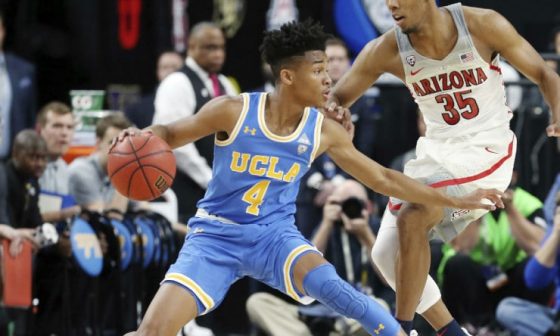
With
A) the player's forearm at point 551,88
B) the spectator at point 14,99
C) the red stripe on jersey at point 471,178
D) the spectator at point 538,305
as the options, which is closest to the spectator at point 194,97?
the spectator at point 14,99

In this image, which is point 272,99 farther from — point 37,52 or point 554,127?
point 37,52

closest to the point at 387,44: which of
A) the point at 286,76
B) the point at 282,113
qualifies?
the point at 286,76

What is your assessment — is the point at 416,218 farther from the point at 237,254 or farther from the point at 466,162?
the point at 237,254

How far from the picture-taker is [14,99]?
430 inches

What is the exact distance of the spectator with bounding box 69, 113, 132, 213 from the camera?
378 inches

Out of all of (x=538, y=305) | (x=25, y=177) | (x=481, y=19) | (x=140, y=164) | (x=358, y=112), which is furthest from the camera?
(x=358, y=112)

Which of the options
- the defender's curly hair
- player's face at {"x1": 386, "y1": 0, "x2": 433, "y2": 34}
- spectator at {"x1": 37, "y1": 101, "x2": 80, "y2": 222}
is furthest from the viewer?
spectator at {"x1": 37, "y1": 101, "x2": 80, "y2": 222}

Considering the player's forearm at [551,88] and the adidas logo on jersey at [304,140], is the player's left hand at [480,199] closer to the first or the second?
the player's forearm at [551,88]

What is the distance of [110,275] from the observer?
914 centimetres

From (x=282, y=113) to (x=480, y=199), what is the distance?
1.13m

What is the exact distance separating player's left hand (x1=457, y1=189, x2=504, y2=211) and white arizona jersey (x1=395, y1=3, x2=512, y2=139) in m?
0.47

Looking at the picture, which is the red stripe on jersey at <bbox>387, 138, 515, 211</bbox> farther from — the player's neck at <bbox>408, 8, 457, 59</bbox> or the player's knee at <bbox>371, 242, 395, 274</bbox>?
the player's neck at <bbox>408, 8, 457, 59</bbox>

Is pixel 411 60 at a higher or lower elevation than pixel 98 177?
higher

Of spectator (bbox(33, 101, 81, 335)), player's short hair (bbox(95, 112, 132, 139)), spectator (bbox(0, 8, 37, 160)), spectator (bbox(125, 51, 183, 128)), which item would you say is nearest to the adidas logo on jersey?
spectator (bbox(33, 101, 81, 335))
